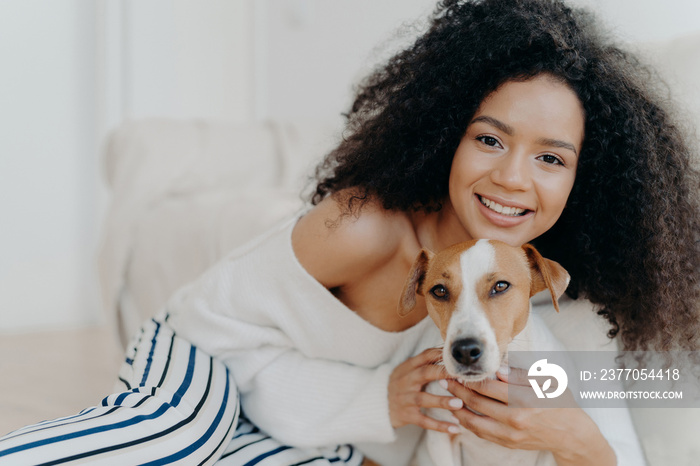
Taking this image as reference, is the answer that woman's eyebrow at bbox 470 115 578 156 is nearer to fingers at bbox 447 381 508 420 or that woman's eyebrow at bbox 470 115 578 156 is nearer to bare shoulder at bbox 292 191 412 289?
bare shoulder at bbox 292 191 412 289

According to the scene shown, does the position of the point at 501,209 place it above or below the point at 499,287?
above

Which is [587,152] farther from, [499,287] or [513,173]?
[499,287]

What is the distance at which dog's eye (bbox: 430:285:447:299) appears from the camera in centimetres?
119

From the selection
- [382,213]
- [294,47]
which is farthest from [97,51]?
[382,213]

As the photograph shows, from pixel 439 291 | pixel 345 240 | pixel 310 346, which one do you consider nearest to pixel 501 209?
pixel 439 291

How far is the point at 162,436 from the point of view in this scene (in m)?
1.20

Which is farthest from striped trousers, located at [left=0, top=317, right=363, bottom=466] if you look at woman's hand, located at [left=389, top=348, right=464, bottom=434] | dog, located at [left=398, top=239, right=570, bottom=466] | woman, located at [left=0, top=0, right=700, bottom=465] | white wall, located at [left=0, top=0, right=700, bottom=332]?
white wall, located at [left=0, top=0, right=700, bottom=332]

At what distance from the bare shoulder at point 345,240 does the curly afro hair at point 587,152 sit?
4 centimetres

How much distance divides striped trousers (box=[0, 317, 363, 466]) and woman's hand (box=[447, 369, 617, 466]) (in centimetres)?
39

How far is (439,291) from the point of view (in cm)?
120

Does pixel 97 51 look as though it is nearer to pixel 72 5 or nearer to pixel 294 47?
pixel 72 5

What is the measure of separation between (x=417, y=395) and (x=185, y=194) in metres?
1.84

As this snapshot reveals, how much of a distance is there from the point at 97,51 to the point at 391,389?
3.10 meters

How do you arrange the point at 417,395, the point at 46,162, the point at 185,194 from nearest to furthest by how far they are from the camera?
the point at 417,395 < the point at 185,194 < the point at 46,162
